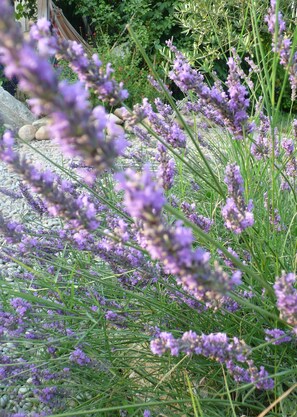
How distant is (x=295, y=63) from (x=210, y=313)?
2.55 ft

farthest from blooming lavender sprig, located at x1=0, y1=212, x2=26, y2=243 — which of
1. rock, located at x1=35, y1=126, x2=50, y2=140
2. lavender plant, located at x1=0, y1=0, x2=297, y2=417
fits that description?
rock, located at x1=35, y1=126, x2=50, y2=140

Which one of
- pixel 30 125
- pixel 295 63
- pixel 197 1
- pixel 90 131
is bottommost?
pixel 30 125

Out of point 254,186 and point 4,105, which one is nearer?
point 254,186

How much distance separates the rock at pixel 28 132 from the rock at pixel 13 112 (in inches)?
12.9

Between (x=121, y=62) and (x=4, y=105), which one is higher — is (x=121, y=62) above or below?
above

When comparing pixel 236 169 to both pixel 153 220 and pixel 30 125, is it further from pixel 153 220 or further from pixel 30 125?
pixel 30 125

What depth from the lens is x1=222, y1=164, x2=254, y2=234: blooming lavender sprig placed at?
3.65 feet

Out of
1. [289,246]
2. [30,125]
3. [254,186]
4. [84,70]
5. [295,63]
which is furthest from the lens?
[30,125]

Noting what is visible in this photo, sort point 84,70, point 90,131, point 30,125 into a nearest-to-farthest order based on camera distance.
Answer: point 90,131 < point 84,70 < point 30,125

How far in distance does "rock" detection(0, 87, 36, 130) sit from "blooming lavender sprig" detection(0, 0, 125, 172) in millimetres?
6149

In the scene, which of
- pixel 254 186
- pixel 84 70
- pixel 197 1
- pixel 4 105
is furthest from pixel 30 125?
pixel 84 70

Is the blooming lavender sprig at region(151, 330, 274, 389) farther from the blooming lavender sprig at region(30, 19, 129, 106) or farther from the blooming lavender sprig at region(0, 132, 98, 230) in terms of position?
the blooming lavender sprig at region(30, 19, 129, 106)

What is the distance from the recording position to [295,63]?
4.46 ft

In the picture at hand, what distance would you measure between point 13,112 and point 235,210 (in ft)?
19.3
